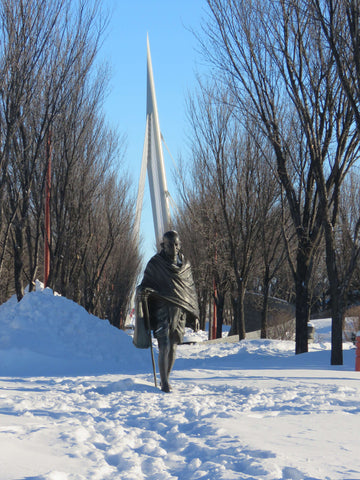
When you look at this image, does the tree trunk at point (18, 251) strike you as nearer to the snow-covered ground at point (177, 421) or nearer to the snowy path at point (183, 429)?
the snow-covered ground at point (177, 421)

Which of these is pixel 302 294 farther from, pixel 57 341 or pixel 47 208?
pixel 47 208

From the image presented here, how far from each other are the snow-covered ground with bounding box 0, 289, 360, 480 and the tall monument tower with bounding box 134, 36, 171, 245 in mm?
24053

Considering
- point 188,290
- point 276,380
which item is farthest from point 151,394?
point 276,380

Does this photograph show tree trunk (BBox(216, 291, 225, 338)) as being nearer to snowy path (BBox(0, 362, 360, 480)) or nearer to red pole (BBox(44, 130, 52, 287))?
red pole (BBox(44, 130, 52, 287))

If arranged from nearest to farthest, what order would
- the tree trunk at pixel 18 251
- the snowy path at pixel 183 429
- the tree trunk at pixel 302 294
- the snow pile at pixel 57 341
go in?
the snowy path at pixel 183 429 → the snow pile at pixel 57 341 → the tree trunk at pixel 302 294 → the tree trunk at pixel 18 251

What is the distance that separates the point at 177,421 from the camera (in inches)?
213

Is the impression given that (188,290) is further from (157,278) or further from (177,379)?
(177,379)

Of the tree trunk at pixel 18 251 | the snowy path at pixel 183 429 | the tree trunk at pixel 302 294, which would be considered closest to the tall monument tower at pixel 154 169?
the tree trunk at pixel 18 251

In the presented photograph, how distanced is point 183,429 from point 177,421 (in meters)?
0.27

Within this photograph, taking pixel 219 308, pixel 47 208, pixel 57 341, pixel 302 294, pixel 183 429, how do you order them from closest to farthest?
pixel 183 429 < pixel 57 341 < pixel 302 294 < pixel 47 208 < pixel 219 308

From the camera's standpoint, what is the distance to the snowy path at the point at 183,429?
12.5 ft

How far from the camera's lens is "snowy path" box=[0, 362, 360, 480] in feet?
12.5

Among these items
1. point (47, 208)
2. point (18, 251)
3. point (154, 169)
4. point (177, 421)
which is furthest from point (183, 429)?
point (154, 169)

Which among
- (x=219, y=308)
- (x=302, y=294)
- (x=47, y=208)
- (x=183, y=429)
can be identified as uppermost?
(x=47, y=208)
